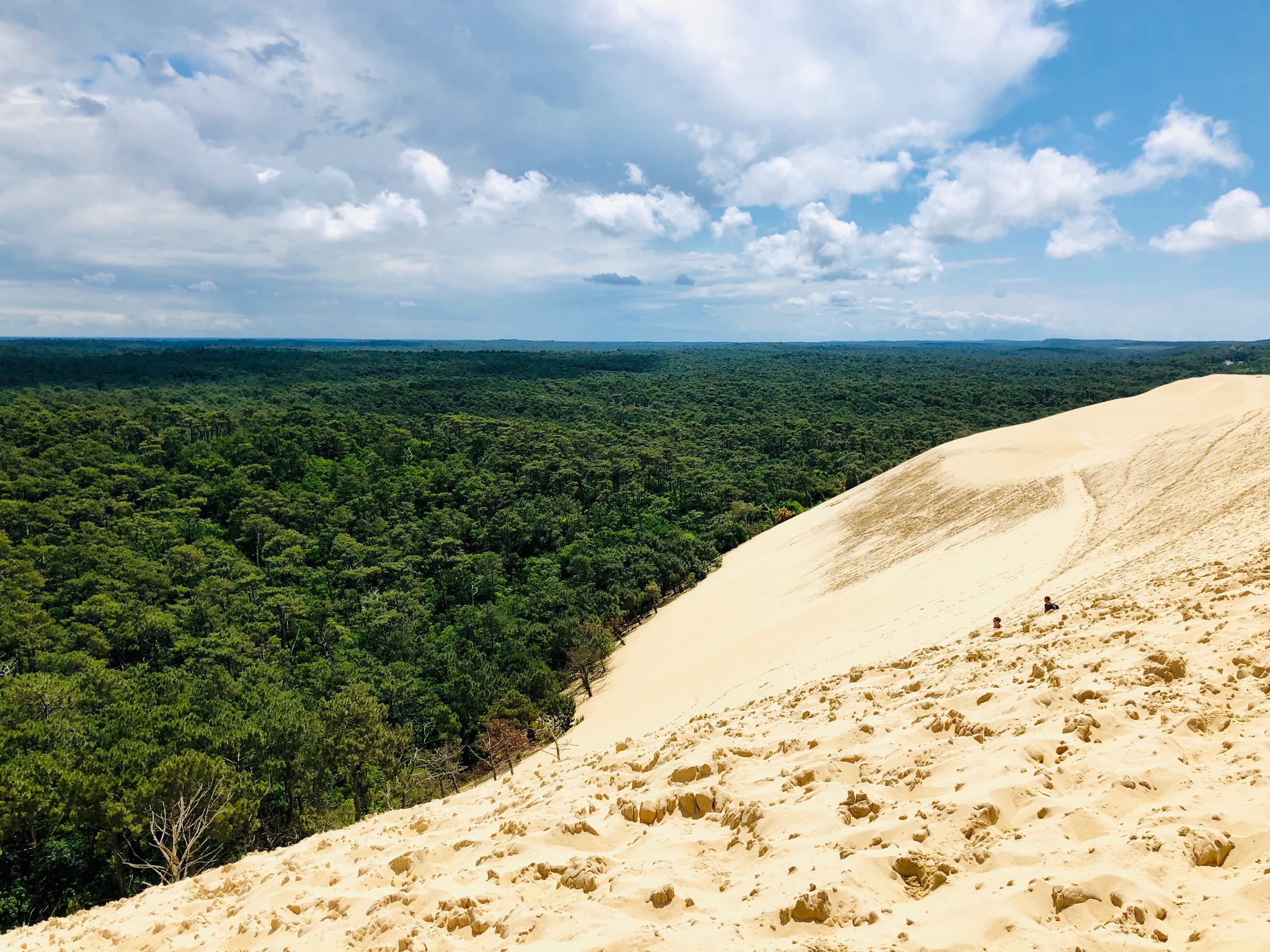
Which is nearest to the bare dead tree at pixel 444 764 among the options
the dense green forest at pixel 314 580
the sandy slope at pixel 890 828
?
the dense green forest at pixel 314 580

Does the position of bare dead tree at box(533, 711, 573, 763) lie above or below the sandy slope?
below

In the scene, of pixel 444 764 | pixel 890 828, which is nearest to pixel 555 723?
pixel 444 764

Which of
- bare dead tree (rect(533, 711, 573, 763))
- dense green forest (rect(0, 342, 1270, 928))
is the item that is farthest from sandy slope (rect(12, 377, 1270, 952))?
bare dead tree (rect(533, 711, 573, 763))

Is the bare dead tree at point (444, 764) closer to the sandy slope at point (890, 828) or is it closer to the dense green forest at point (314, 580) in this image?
the dense green forest at point (314, 580)

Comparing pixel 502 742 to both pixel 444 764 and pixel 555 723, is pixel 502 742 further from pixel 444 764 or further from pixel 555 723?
pixel 444 764

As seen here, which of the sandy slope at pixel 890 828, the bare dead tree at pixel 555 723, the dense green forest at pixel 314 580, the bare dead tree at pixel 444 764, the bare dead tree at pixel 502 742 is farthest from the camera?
the bare dead tree at pixel 444 764

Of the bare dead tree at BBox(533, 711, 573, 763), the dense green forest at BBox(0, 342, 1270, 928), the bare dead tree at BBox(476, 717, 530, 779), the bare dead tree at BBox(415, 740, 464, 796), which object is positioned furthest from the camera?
the bare dead tree at BBox(415, 740, 464, 796)

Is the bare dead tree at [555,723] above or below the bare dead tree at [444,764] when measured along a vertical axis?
above

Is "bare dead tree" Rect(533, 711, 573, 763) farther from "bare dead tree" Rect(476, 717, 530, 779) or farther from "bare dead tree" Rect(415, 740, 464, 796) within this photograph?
"bare dead tree" Rect(415, 740, 464, 796)

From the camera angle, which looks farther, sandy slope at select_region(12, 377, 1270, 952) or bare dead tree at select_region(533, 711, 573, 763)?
bare dead tree at select_region(533, 711, 573, 763)
